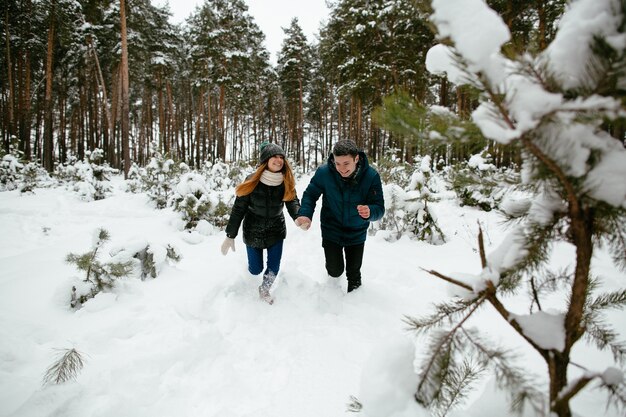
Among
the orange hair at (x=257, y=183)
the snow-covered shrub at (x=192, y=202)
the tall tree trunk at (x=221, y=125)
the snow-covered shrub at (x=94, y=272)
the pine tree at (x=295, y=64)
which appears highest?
the pine tree at (x=295, y=64)

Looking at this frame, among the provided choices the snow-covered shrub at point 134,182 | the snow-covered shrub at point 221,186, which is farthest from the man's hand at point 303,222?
the snow-covered shrub at point 134,182

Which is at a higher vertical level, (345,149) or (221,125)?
(221,125)

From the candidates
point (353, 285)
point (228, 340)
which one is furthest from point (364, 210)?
point (228, 340)

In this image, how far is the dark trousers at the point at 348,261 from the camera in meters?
3.43

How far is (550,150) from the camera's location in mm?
698

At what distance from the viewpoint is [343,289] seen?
361 centimetres

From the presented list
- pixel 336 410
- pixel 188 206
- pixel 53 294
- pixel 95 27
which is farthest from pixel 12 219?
pixel 95 27

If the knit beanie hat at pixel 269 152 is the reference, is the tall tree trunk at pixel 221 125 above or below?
above

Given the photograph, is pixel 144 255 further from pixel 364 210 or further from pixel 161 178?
pixel 161 178

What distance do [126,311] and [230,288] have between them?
1.05 meters

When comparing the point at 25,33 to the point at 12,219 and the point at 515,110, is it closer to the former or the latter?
the point at 12,219

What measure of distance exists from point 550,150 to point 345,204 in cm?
253

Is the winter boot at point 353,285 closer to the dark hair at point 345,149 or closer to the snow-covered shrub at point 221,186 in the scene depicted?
the dark hair at point 345,149

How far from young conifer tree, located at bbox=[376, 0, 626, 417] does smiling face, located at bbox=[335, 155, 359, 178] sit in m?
2.00
